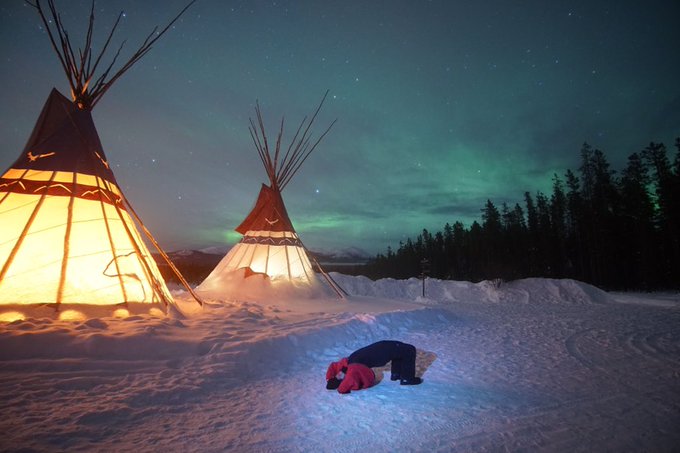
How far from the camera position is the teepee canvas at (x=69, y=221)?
4.19m

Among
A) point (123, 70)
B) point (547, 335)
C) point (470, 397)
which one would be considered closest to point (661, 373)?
point (547, 335)

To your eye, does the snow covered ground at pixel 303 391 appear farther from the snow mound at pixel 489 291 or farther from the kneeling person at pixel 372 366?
the snow mound at pixel 489 291

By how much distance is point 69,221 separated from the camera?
4633 millimetres

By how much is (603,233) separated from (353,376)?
874 inches

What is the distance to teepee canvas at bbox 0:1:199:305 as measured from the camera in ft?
13.8

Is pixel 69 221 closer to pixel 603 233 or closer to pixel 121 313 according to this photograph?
pixel 121 313

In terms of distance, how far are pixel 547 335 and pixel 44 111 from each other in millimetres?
9925

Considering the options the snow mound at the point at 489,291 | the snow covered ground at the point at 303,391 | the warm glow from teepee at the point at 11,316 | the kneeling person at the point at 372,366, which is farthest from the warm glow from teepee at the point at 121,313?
the snow mound at the point at 489,291

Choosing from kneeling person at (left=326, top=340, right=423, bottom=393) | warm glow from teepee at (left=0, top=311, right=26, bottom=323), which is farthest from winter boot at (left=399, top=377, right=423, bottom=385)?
warm glow from teepee at (left=0, top=311, right=26, bottom=323)

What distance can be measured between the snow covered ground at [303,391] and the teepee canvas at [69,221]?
0.51 meters

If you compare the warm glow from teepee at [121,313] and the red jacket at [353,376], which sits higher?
the warm glow from teepee at [121,313]

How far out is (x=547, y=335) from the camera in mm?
5086

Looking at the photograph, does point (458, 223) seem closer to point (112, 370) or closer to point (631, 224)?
point (631, 224)


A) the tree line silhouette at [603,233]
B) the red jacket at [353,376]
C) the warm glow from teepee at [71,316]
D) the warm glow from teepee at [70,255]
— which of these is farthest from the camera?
the tree line silhouette at [603,233]
